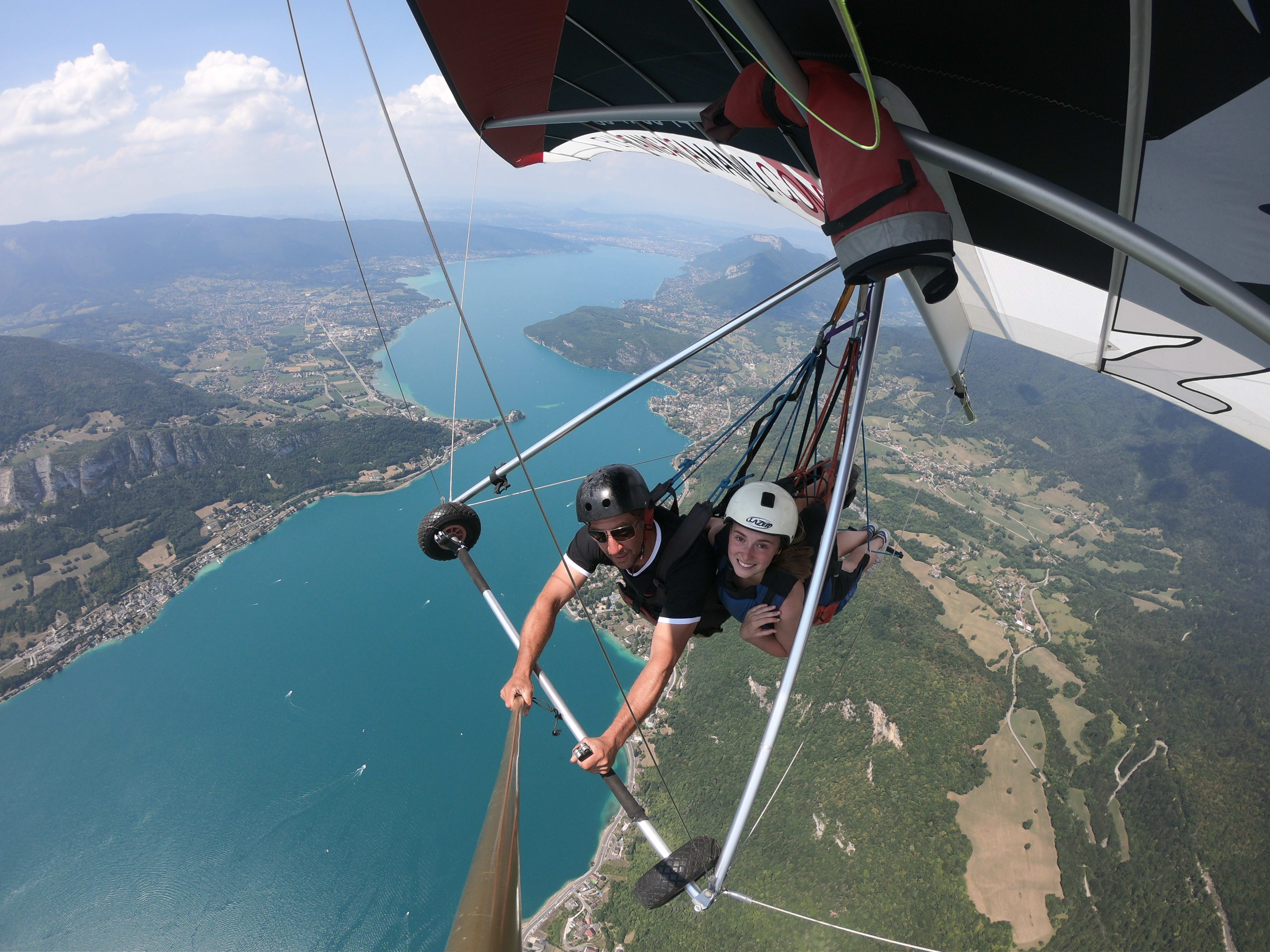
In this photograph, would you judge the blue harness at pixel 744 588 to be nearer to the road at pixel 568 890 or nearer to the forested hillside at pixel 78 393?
the road at pixel 568 890

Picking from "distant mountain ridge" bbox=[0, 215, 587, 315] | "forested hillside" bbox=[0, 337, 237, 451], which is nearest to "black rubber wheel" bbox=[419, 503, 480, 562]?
"forested hillside" bbox=[0, 337, 237, 451]

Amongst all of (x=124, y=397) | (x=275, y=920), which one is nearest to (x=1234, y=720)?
(x=275, y=920)

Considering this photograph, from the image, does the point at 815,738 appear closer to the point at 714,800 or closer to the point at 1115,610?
the point at 714,800

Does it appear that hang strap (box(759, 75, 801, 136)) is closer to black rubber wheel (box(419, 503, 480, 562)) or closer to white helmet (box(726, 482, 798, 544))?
white helmet (box(726, 482, 798, 544))

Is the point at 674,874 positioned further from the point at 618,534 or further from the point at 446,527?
the point at 446,527

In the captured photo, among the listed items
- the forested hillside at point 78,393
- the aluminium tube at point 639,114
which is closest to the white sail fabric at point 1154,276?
the aluminium tube at point 639,114
